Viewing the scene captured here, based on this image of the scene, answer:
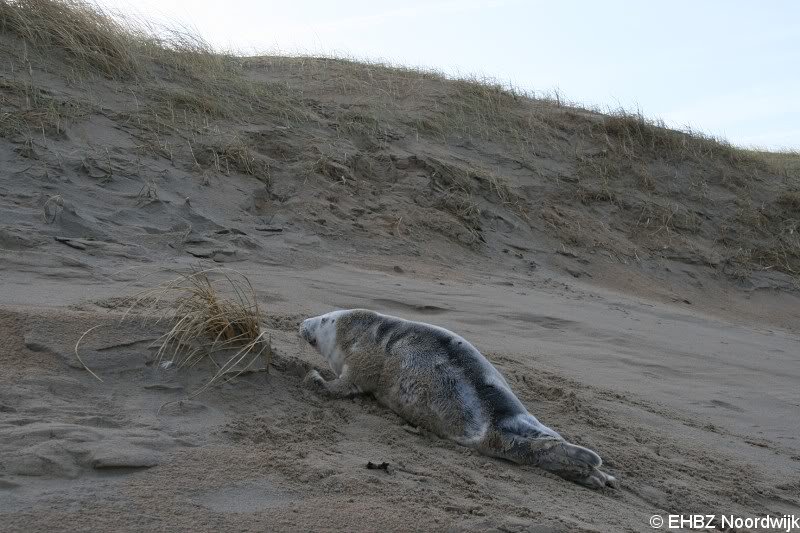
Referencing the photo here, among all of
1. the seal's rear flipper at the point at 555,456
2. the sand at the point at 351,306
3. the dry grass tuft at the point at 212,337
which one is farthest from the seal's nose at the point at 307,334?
the seal's rear flipper at the point at 555,456

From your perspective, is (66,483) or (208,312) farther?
(208,312)

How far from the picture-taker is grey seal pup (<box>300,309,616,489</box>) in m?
3.57

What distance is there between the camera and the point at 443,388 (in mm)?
3865

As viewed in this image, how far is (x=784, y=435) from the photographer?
4.89m

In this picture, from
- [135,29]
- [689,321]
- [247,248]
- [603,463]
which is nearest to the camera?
[603,463]

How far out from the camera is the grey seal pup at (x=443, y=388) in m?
3.57

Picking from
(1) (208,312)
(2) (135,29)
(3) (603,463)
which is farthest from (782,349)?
(2) (135,29)

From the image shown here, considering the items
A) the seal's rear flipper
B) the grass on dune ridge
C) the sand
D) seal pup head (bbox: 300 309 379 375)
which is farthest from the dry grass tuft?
the grass on dune ridge

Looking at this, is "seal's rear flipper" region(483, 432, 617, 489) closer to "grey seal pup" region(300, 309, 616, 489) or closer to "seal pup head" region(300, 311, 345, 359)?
"grey seal pup" region(300, 309, 616, 489)

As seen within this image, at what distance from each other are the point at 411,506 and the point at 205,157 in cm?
648

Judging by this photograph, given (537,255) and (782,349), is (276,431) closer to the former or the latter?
(782,349)

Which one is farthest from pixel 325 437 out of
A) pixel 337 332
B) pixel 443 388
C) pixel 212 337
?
pixel 337 332

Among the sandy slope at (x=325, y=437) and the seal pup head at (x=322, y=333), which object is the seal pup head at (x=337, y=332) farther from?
the sandy slope at (x=325, y=437)

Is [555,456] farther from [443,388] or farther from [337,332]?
[337,332]
